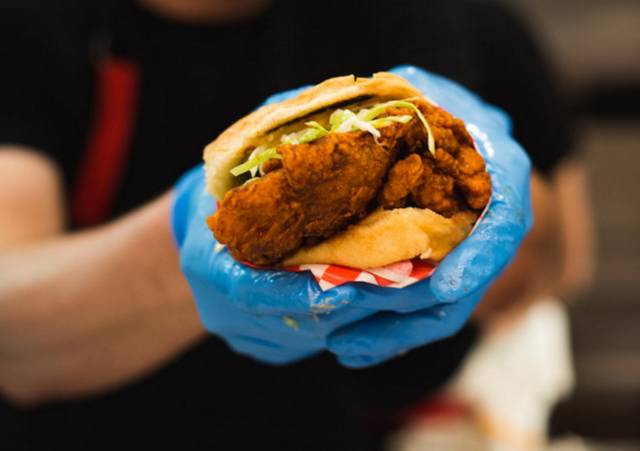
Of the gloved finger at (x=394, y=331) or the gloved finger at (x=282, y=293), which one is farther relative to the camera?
the gloved finger at (x=394, y=331)

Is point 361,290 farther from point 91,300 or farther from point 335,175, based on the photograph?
point 91,300

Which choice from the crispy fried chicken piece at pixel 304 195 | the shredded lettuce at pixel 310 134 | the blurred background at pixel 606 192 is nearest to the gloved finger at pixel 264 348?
the crispy fried chicken piece at pixel 304 195

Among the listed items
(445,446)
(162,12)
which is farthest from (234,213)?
(445,446)

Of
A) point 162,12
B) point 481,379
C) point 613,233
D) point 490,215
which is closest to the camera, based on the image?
point 490,215

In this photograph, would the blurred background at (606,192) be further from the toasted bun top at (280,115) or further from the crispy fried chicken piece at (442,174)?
the toasted bun top at (280,115)

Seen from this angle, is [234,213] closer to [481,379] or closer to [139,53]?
[139,53]

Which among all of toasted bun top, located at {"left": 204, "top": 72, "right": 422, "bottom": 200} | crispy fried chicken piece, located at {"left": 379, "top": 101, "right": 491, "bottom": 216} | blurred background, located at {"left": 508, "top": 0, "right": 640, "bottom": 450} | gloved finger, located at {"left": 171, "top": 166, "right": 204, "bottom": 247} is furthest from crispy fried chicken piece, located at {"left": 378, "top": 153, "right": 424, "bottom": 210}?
blurred background, located at {"left": 508, "top": 0, "right": 640, "bottom": 450}

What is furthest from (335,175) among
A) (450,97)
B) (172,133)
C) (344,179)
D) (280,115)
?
(172,133)
